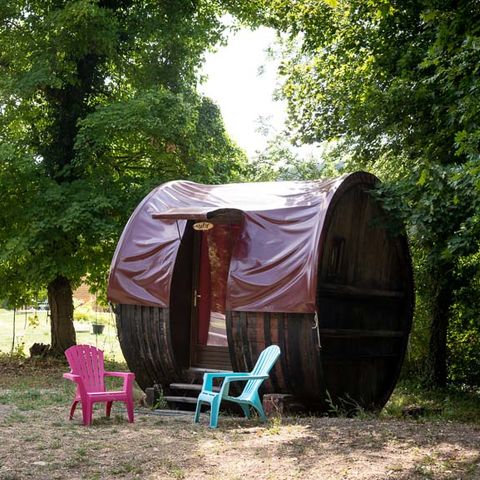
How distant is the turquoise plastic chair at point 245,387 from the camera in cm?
875

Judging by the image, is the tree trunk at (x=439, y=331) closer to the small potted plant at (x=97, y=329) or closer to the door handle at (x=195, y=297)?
the door handle at (x=195, y=297)

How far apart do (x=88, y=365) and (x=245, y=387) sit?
6.58 feet

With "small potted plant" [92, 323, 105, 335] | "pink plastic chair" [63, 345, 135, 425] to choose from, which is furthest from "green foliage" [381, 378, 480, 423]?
"small potted plant" [92, 323, 105, 335]

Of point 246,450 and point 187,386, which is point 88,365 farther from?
point 246,450

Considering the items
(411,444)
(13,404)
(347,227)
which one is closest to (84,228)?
(13,404)

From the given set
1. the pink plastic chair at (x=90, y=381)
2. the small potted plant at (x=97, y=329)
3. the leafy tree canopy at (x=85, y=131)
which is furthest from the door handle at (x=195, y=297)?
the small potted plant at (x=97, y=329)

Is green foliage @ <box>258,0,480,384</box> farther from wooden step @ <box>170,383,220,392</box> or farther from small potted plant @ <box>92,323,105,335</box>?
small potted plant @ <box>92,323,105,335</box>

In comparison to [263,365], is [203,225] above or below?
above

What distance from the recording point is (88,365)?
31.3ft

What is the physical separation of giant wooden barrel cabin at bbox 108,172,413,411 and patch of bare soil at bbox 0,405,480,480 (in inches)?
53.4

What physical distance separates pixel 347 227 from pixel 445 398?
15.0 ft

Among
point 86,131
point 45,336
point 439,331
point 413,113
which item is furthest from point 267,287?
point 45,336

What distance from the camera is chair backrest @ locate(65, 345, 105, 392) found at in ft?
30.9

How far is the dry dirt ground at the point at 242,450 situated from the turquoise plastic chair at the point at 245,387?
0.23 metres
